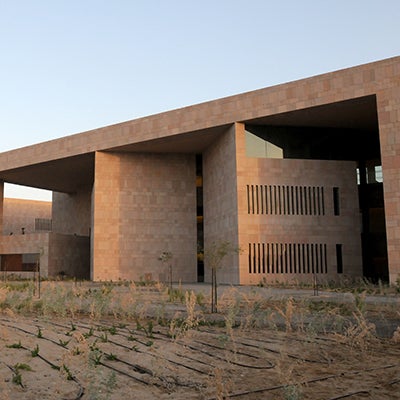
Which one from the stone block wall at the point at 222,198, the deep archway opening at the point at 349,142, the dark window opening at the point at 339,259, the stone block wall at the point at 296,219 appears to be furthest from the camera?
the dark window opening at the point at 339,259

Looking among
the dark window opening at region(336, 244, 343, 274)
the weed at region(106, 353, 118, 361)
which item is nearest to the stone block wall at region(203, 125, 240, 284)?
the dark window opening at region(336, 244, 343, 274)

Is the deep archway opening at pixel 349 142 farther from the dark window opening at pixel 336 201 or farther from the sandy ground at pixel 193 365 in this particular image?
the sandy ground at pixel 193 365

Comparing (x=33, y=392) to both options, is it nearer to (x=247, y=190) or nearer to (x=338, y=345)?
(x=338, y=345)

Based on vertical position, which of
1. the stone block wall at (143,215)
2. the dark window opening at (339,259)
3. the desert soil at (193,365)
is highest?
the stone block wall at (143,215)

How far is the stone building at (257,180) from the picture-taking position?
83.2ft

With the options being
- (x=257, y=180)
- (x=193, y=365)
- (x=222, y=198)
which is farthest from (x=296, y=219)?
(x=193, y=365)

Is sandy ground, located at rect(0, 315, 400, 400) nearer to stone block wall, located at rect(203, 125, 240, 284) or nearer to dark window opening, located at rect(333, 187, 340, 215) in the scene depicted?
stone block wall, located at rect(203, 125, 240, 284)

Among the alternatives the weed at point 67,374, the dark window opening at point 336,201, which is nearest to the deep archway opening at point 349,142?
the dark window opening at point 336,201

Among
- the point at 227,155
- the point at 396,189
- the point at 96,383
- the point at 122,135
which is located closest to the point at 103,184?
the point at 122,135

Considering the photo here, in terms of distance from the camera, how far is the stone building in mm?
25359

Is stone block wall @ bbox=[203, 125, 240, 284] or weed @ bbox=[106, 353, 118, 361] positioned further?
stone block wall @ bbox=[203, 125, 240, 284]

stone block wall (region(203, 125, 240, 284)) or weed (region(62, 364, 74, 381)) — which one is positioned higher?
stone block wall (region(203, 125, 240, 284))

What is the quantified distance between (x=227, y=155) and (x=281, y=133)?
3582 millimetres

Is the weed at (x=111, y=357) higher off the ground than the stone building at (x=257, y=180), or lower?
lower
